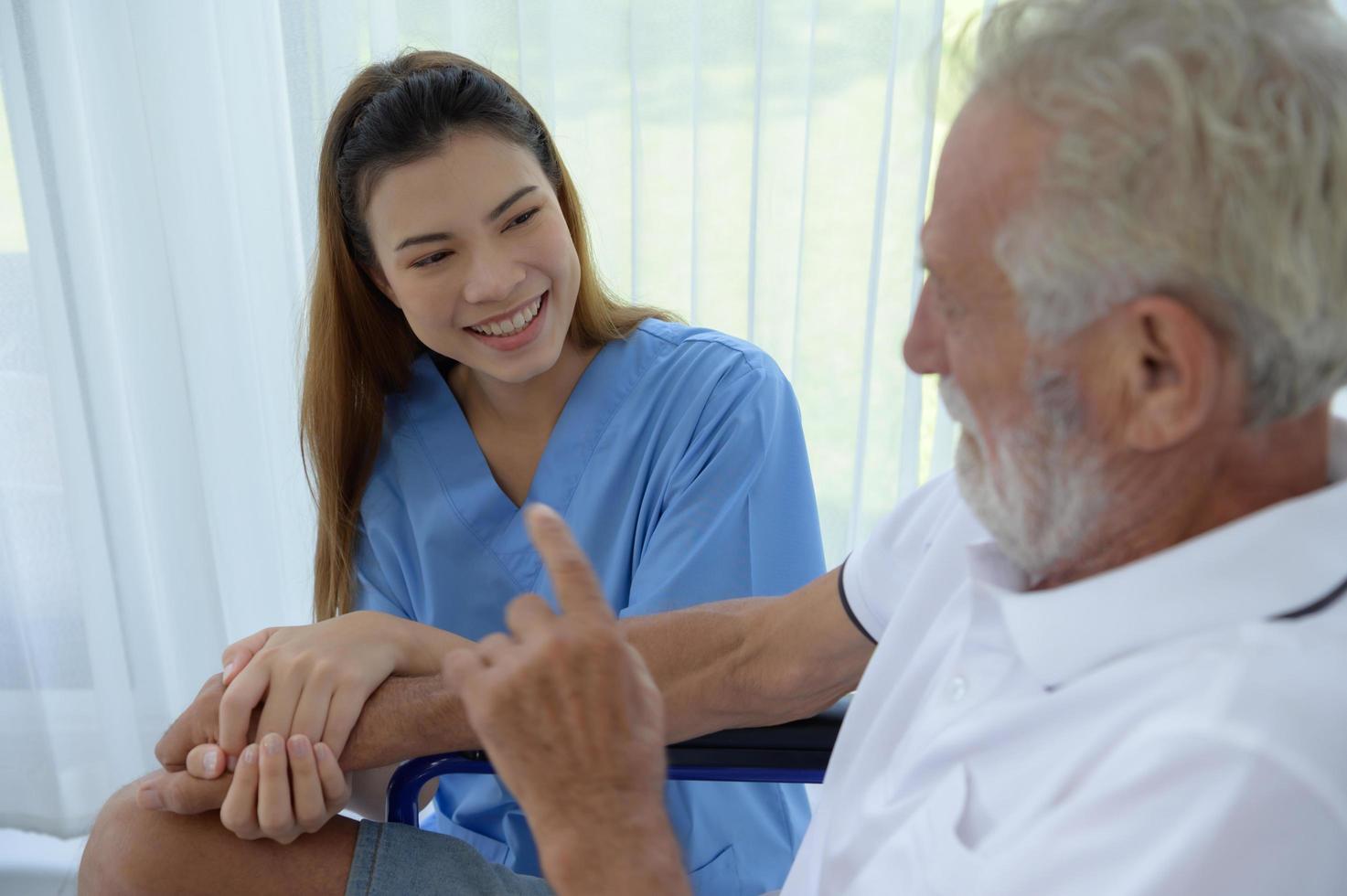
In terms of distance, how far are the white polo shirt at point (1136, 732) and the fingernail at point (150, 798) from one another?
1.94 ft

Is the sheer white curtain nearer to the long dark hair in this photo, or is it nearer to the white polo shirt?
the long dark hair

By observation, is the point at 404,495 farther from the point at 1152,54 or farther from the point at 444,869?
the point at 1152,54

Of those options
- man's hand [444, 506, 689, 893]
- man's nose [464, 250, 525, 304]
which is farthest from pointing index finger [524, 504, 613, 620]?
man's nose [464, 250, 525, 304]

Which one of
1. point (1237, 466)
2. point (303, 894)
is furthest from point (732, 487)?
point (1237, 466)

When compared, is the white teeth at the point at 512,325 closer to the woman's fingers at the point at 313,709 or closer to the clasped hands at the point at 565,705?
the woman's fingers at the point at 313,709

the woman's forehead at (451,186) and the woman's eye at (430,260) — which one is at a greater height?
the woman's forehead at (451,186)

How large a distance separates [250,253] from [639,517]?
1049 millimetres

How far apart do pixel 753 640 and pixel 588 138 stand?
1.08 meters

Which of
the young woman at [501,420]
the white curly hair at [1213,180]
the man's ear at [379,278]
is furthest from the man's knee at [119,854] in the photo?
the white curly hair at [1213,180]

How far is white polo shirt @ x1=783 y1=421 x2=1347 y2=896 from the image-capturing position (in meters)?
0.52

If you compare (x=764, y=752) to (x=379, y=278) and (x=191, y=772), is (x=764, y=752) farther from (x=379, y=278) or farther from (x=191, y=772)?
(x=379, y=278)

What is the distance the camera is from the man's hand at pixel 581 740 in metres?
0.65

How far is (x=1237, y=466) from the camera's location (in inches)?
24.0

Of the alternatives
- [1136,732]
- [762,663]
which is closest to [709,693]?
[762,663]
